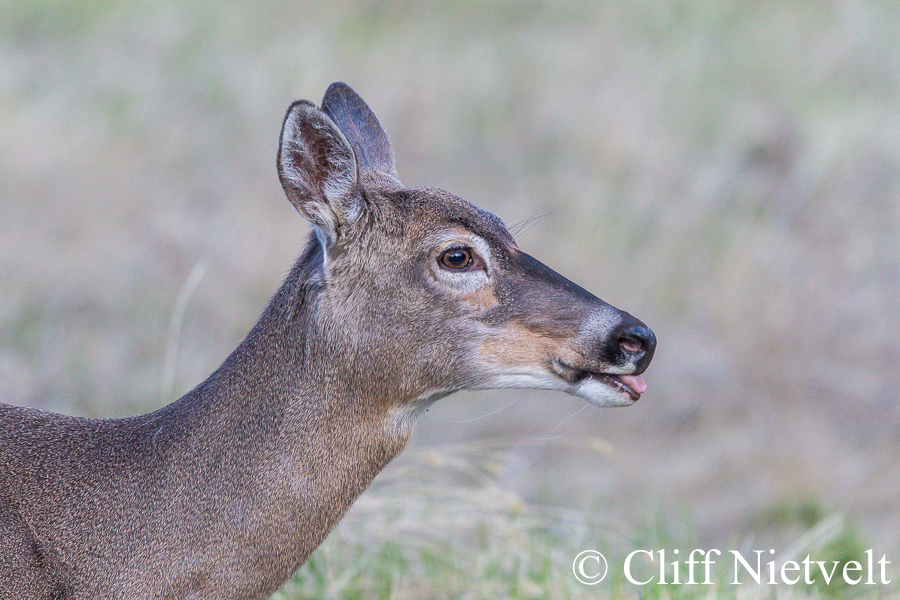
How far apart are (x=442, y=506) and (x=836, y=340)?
183 inches

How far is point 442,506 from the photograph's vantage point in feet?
18.2

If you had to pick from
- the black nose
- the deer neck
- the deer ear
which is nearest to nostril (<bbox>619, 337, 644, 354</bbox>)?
the black nose

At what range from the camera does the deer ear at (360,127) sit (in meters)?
4.10

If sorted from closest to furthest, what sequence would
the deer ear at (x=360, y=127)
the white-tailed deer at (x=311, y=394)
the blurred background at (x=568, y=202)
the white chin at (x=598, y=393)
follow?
the white-tailed deer at (x=311, y=394), the white chin at (x=598, y=393), the deer ear at (x=360, y=127), the blurred background at (x=568, y=202)

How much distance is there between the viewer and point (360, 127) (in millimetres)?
4199

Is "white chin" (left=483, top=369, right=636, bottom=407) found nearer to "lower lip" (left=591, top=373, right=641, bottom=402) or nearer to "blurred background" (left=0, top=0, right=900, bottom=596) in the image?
"lower lip" (left=591, top=373, right=641, bottom=402)

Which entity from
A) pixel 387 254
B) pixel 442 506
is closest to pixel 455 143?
Answer: pixel 442 506

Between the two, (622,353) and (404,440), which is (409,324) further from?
(622,353)

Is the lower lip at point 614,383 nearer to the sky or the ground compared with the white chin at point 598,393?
nearer to the sky

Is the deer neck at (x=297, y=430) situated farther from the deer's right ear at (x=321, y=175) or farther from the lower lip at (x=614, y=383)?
the lower lip at (x=614, y=383)

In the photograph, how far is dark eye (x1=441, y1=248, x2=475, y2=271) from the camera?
355 cm

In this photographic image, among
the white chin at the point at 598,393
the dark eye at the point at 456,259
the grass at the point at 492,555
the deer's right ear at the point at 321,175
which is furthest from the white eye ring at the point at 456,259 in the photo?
the grass at the point at 492,555

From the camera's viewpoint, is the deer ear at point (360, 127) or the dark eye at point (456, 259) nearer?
the dark eye at point (456, 259)

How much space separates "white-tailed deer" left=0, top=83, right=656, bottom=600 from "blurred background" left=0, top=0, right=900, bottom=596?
209 centimetres
